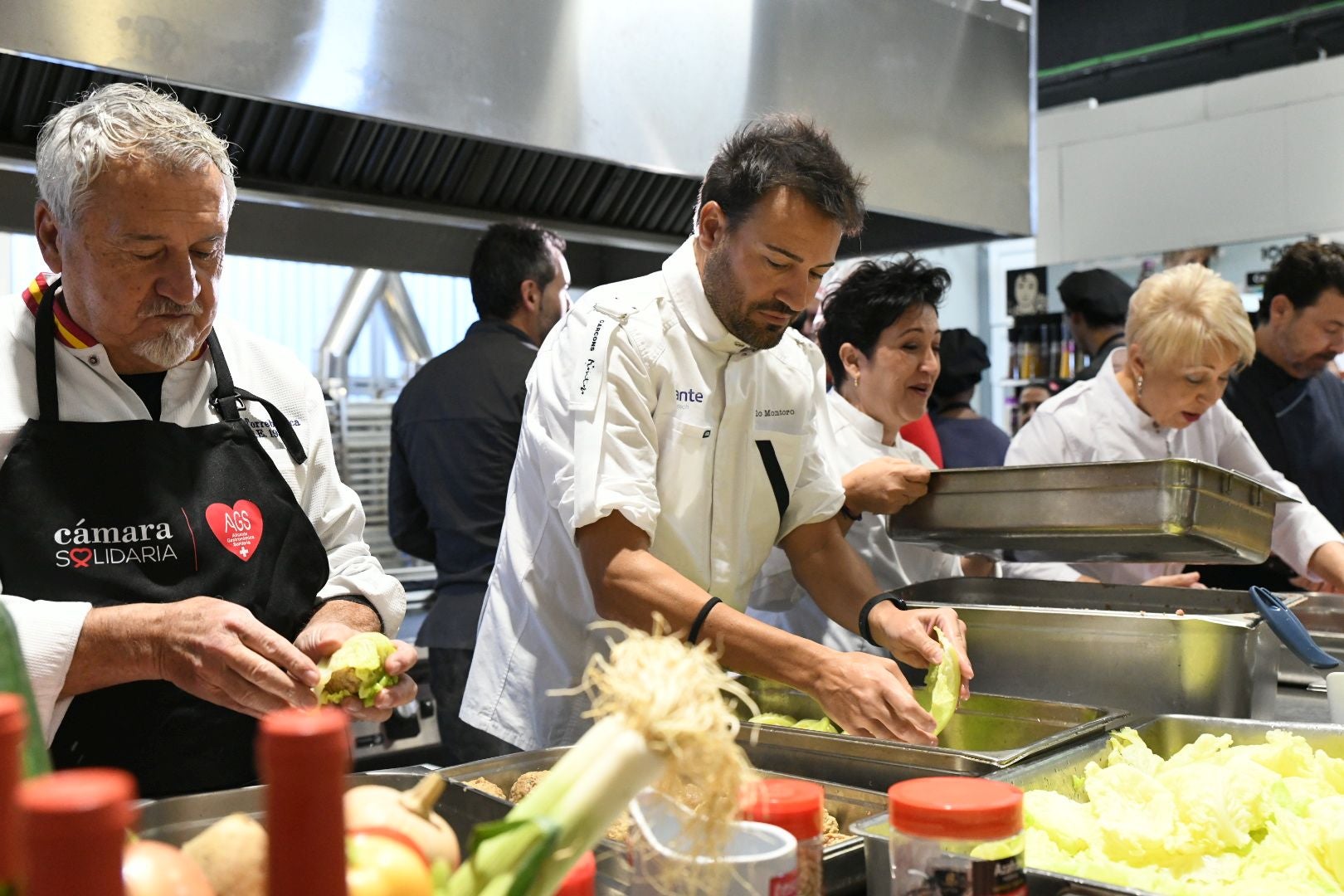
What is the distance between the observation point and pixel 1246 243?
23.0ft

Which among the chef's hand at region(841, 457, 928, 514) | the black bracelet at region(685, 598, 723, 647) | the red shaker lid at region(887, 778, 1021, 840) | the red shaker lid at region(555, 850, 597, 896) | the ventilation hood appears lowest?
the black bracelet at region(685, 598, 723, 647)

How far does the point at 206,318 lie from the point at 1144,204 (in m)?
6.97

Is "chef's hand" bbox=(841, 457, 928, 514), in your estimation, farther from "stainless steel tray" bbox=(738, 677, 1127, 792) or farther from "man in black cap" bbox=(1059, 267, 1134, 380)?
"man in black cap" bbox=(1059, 267, 1134, 380)

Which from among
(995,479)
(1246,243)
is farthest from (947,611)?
(1246,243)

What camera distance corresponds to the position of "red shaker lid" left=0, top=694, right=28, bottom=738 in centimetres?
54

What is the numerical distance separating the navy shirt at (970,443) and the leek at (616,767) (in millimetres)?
3328

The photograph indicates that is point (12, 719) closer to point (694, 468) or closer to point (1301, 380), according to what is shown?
point (694, 468)

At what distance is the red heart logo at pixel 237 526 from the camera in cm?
177

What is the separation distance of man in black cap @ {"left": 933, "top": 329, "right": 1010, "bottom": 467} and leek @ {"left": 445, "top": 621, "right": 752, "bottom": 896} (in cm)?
337

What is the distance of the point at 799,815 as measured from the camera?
1.02 m

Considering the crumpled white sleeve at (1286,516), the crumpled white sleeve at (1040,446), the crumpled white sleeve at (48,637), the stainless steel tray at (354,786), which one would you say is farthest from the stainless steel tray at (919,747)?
the crumpled white sleeve at (1286,516)

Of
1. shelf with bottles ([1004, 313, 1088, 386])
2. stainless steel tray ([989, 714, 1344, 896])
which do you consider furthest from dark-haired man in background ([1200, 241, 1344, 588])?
shelf with bottles ([1004, 313, 1088, 386])

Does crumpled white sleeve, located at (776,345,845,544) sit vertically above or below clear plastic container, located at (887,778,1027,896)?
above

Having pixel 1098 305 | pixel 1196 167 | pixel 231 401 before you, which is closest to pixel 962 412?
pixel 1098 305
